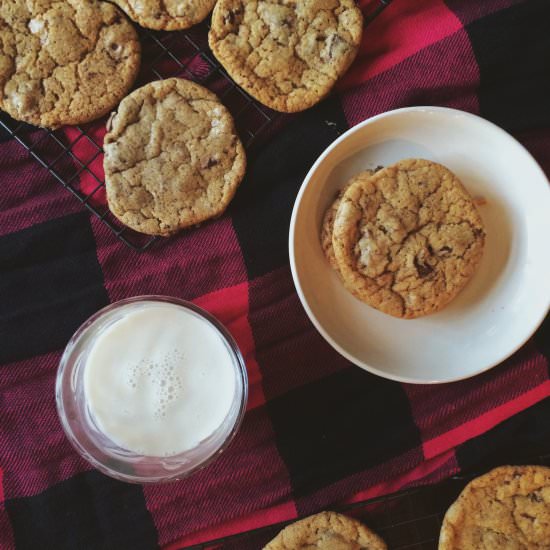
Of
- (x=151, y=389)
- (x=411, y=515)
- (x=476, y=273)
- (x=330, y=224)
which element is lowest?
(x=411, y=515)

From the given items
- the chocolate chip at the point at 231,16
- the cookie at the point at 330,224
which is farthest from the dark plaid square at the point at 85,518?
the chocolate chip at the point at 231,16

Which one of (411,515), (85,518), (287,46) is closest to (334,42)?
(287,46)

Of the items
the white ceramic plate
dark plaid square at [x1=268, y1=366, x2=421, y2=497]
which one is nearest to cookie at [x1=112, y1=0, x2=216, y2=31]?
the white ceramic plate

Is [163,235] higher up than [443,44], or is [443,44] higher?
[443,44]

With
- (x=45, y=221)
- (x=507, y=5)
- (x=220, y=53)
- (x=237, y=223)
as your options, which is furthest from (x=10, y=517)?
(x=507, y=5)

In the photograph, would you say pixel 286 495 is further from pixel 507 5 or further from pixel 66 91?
pixel 507 5

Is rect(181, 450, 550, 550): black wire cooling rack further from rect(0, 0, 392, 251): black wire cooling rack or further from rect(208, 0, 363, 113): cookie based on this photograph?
rect(208, 0, 363, 113): cookie

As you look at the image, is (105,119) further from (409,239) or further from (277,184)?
(409,239)
